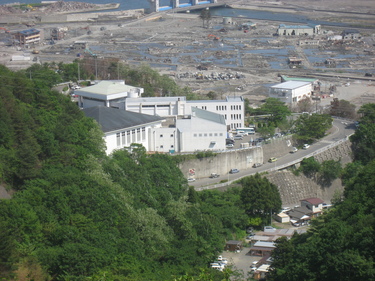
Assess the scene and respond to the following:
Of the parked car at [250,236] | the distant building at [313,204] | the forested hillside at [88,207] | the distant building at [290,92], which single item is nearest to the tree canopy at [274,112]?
the distant building at [290,92]

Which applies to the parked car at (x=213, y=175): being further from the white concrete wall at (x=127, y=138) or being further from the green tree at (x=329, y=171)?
the green tree at (x=329, y=171)

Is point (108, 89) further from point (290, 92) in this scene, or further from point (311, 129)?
point (290, 92)

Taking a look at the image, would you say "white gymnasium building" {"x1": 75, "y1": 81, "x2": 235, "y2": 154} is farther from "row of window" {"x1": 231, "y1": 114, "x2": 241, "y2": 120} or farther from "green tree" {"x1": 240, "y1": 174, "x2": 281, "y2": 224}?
"green tree" {"x1": 240, "y1": 174, "x2": 281, "y2": 224}

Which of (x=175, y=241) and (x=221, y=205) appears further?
(x=221, y=205)

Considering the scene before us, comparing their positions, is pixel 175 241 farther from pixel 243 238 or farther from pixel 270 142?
pixel 270 142

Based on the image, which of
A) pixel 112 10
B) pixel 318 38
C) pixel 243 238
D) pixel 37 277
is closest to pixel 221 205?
pixel 243 238

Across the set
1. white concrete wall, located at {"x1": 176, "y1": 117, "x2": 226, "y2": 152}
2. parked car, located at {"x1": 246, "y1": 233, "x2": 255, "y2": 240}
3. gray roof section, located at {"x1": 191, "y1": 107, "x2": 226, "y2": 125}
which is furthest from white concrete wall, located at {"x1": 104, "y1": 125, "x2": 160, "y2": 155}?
parked car, located at {"x1": 246, "y1": 233, "x2": 255, "y2": 240}

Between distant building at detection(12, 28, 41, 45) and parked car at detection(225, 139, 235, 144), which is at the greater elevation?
distant building at detection(12, 28, 41, 45)
